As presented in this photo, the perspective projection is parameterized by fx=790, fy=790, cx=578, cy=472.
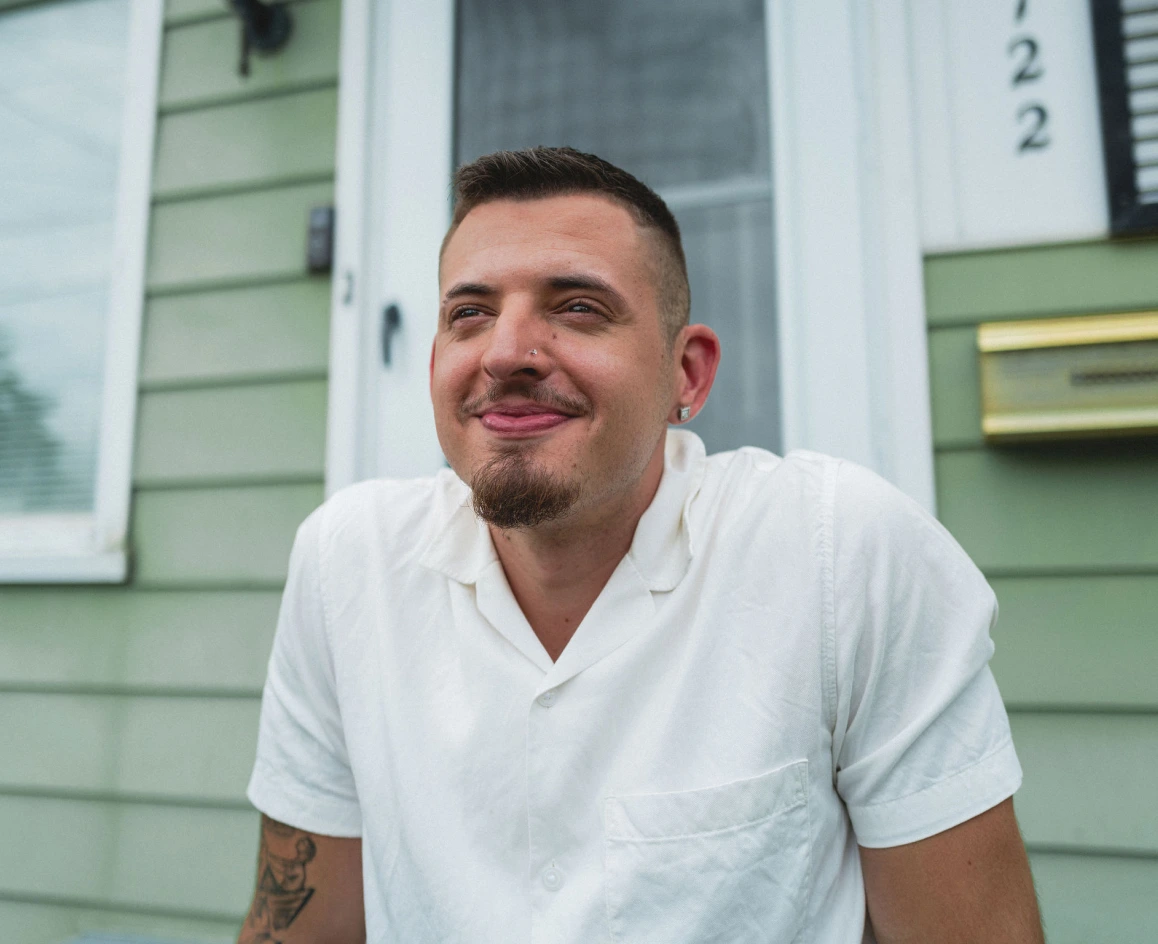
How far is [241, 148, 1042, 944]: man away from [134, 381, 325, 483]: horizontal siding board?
A: 0.68m

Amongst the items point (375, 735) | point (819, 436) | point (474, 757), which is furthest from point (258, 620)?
point (819, 436)

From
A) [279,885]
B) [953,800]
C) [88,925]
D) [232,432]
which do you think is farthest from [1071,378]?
[88,925]

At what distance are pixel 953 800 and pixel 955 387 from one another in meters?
0.85

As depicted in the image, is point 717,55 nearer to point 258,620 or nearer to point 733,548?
point 733,548

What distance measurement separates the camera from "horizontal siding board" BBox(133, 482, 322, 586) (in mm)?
1846

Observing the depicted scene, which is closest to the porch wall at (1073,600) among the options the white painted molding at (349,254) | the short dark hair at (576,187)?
the short dark hair at (576,187)

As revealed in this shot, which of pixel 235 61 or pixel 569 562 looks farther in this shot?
pixel 235 61

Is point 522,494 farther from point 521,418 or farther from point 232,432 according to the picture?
point 232,432

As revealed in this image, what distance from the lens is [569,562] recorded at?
1.16 metres

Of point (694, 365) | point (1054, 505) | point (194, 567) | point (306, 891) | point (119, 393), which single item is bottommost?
point (306, 891)

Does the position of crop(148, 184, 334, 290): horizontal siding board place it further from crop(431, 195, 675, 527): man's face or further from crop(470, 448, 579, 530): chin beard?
crop(470, 448, 579, 530): chin beard

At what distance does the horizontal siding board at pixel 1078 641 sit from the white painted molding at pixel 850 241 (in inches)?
11.7

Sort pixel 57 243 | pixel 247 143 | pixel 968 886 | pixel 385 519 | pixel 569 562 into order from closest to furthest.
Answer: pixel 968 886, pixel 569 562, pixel 385 519, pixel 247 143, pixel 57 243

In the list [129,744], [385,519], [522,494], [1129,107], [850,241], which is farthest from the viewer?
[129,744]
